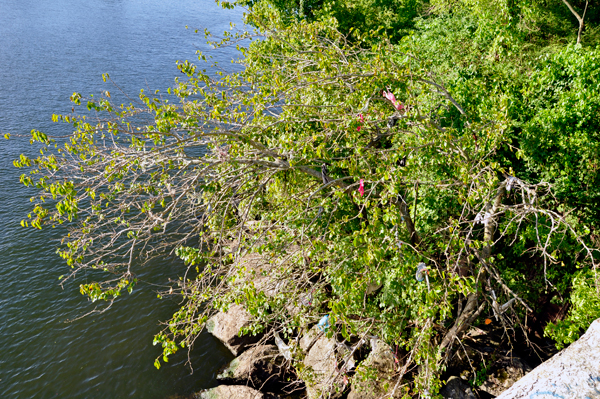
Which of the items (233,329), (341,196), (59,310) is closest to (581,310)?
(341,196)

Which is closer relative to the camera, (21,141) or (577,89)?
(577,89)

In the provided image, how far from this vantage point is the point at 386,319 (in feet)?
26.3

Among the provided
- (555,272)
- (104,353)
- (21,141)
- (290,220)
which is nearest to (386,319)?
(290,220)

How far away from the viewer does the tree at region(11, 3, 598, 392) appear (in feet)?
20.2

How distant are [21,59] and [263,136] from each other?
25671 millimetres

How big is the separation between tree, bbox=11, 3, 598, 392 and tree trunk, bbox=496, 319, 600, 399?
1234 millimetres

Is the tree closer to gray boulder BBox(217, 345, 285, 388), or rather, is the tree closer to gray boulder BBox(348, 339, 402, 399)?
gray boulder BBox(348, 339, 402, 399)

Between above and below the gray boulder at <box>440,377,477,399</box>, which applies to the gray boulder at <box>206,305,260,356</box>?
below

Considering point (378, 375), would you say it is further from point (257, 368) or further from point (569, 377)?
point (569, 377)

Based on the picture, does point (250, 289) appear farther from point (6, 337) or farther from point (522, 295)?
point (6, 337)

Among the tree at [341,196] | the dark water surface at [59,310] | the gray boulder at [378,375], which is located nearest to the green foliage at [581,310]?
the tree at [341,196]

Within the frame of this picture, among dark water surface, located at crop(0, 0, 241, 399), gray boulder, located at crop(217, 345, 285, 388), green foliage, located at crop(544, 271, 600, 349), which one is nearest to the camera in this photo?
green foliage, located at crop(544, 271, 600, 349)

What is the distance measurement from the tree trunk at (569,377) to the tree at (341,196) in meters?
1.23

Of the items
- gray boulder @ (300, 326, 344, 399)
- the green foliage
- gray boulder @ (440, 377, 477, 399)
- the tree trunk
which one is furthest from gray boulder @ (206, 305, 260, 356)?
the tree trunk
